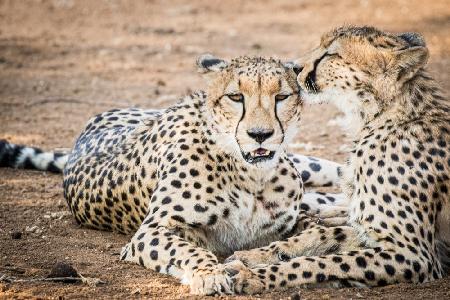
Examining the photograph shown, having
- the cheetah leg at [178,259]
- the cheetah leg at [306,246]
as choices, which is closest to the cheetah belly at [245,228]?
the cheetah leg at [306,246]

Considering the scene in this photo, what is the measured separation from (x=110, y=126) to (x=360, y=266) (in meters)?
2.52

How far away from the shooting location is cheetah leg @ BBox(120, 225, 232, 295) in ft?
13.2

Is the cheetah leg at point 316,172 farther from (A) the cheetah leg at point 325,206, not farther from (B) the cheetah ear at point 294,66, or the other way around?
(B) the cheetah ear at point 294,66

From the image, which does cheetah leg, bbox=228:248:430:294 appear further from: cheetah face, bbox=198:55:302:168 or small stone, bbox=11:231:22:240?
small stone, bbox=11:231:22:240

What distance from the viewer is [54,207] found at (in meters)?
5.82

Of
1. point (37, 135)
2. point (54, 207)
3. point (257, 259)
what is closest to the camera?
point (257, 259)

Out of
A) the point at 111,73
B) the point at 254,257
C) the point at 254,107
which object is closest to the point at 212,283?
the point at 254,257

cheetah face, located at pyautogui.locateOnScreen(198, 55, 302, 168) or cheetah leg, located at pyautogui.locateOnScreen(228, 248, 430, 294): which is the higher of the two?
cheetah face, located at pyautogui.locateOnScreen(198, 55, 302, 168)

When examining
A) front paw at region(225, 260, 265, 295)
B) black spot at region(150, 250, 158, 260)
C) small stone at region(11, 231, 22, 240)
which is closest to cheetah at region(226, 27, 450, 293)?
front paw at region(225, 260, 265, 295)

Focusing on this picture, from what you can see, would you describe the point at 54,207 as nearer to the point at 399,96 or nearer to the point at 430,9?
the point at 399,96

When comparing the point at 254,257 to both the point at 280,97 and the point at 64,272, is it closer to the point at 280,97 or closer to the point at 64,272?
the point at 280,97

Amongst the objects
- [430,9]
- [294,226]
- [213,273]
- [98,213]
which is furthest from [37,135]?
[430,9]

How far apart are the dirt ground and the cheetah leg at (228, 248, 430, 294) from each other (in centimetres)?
6

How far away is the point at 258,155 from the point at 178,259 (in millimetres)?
710
